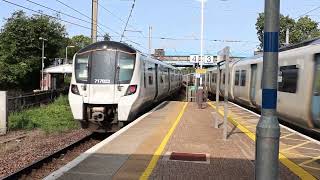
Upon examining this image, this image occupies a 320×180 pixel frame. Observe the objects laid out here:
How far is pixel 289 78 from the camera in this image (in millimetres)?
14805

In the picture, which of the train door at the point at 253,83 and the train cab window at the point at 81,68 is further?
the train door at the point at 253,83

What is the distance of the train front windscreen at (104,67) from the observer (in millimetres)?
15656

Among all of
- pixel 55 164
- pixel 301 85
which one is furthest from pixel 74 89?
pixel 301 85

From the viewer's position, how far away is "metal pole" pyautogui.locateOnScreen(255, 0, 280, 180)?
4.54 meters

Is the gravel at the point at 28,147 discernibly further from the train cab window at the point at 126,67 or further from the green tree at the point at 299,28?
the green tree at the point at 299,28

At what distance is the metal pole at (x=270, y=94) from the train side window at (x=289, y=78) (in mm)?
9720

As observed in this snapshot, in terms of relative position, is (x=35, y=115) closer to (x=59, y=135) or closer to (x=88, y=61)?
(x=59, y=135)

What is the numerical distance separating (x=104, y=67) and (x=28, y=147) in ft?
11.2

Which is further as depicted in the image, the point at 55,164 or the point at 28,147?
the point at 28,147

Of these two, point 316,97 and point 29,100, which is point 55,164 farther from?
point 29,100

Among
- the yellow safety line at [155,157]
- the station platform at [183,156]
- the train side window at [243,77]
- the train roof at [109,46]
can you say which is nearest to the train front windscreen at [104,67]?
the train roof at [109,46]

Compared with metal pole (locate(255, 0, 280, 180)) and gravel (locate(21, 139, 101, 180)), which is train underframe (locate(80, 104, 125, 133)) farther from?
metal pole (locate(255, 0, 280, 180))

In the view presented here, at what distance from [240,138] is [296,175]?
181 inches

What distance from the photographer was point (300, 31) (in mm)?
58906
